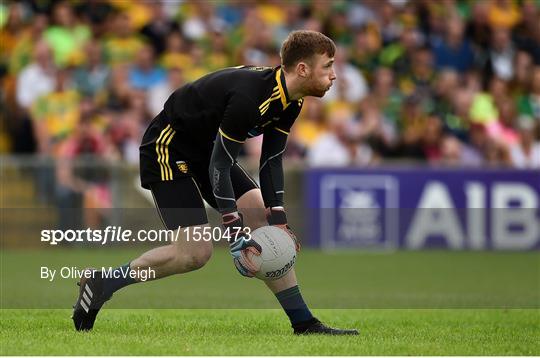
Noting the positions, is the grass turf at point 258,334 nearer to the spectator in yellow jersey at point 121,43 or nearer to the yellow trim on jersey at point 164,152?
the yellow trim on jersey at point 164,152

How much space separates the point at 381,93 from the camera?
1764 cm

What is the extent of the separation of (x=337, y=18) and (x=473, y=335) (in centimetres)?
1097

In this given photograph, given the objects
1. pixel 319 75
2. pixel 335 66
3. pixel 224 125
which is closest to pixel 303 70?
pixel 319 75

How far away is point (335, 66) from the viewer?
1755cm

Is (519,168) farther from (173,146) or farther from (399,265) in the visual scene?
(173,146)

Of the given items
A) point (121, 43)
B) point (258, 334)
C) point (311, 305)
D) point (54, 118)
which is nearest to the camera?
point (258, 334)

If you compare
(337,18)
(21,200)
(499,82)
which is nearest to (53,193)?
(21,200)

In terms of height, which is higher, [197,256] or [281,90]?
[281,90]

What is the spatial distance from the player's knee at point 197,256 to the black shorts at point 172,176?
0.54ft

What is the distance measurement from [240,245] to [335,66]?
10209 millimetres

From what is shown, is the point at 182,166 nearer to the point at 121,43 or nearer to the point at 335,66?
the point at 121,43

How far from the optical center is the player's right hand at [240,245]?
7527 mm

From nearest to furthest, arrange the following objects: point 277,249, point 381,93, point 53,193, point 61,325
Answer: point 277,249 < point 61,325 < point 53,193 < point 381,93

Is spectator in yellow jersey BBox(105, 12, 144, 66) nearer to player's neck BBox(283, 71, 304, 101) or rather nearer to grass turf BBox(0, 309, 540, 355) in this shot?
grass turf BBox(0, 309, 540, 355)
